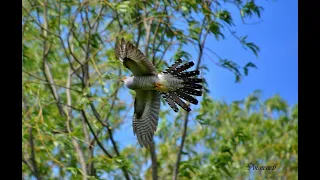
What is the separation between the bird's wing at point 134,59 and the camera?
477cm

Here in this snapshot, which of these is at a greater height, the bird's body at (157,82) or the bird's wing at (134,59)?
the bird's wing at (134,59)

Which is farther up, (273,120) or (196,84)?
(273,120)

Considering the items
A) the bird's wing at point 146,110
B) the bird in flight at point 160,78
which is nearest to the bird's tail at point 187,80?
the bird in flight at point 160,78

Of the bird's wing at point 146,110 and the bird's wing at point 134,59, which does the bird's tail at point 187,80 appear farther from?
the bird's wing at point 146,110

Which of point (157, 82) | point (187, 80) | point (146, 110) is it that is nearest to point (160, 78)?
point (157, 82)

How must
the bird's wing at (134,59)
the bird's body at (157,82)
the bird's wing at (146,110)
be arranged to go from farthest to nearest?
the bird's wing at (146,110)
the bird's body at (157,82)
the bird's wing at (134,59)

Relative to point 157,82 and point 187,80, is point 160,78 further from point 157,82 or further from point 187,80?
point 187,80

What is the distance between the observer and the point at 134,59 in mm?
4895

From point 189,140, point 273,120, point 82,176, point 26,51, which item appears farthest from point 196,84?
point 273,120
